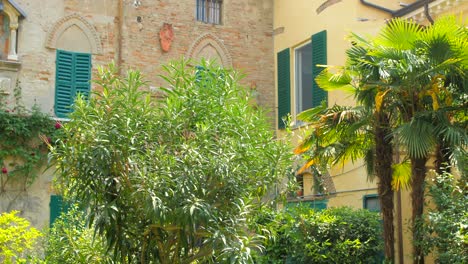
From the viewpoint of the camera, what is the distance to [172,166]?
26.9 ft

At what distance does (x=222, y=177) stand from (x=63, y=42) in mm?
9197

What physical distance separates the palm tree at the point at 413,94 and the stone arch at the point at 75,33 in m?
7.33

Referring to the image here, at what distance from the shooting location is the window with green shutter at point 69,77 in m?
16.0

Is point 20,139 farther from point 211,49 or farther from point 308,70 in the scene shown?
point 308,70

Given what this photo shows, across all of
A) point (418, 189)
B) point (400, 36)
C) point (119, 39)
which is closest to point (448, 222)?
point (418, 189)

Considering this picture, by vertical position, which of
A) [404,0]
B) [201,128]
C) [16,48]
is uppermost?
[404,0]

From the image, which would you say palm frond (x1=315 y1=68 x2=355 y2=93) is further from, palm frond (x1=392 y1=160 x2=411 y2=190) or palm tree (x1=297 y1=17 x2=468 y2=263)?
palm frond (x1=392 y1=160 x2=411 y2=190)

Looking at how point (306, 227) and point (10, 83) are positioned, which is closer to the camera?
point (306, 227)

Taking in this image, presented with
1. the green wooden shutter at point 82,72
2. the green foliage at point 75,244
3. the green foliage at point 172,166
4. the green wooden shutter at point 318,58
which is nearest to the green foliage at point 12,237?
the green foliage at point 75,244

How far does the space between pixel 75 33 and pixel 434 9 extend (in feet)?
25.4

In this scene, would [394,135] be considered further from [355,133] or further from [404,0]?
[404,0]

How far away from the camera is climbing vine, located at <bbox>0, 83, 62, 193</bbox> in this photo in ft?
49.6

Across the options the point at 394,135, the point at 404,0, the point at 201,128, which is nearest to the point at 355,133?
the point at 394,135

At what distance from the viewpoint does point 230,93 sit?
8906 millimetres
